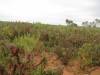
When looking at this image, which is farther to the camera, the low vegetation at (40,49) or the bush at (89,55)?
the bush at (89,55)

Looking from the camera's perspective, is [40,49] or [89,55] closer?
[89,55]

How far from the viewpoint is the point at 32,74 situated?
7500 mm

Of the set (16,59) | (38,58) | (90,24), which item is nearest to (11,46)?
(16,59)

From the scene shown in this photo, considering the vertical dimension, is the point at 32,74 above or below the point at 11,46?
below

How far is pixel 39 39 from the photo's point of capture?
34.5 feet

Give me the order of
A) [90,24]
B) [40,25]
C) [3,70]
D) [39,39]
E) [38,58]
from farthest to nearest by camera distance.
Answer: [90,24] → [40,25] → [39,39] → [38,58] → [3,70]

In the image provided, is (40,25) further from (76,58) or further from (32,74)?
(32,74)

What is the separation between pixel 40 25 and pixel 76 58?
382cm

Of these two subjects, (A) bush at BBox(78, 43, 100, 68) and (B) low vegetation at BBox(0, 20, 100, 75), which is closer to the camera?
(B) low vegetation at BBox(0, 20, 100, 75)

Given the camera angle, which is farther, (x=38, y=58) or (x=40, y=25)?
(x=40, y=25)

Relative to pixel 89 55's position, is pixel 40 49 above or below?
above

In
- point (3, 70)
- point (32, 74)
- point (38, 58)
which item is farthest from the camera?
point (38, 58)

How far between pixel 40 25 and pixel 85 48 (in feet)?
11.8

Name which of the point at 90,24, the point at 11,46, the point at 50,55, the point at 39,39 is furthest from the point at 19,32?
the point at 90,24
